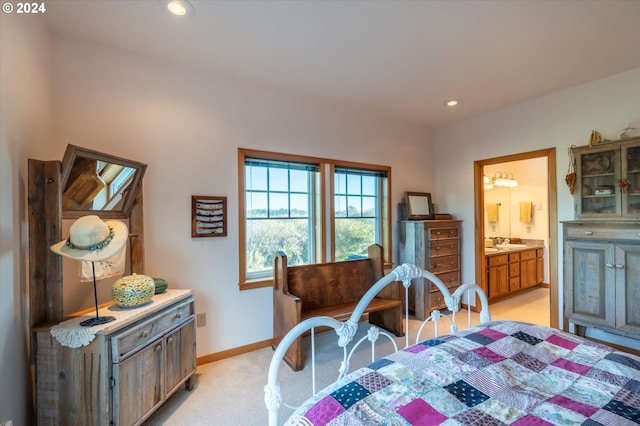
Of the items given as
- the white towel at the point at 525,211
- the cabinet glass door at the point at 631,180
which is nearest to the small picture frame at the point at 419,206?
the cabinet glass door at the point at 631,180

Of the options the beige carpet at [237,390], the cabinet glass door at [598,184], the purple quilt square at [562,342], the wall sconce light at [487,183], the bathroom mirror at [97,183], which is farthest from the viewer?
the wall sconce light at [487,183]

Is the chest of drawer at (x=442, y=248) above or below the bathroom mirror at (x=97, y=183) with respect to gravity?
below

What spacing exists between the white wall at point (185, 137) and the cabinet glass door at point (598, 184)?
278 cm

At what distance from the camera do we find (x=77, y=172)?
5.68 feet

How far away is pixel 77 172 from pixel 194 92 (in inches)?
50.6

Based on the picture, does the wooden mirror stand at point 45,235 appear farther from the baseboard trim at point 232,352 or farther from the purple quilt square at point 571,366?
the purple quilt square at point 571,366

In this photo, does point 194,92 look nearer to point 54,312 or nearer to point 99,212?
point 99,212

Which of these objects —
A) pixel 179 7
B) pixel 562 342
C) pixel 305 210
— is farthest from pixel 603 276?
pixel 179 7

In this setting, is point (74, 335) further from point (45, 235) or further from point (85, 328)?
point (45, 235)

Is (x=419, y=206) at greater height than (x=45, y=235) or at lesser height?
greater

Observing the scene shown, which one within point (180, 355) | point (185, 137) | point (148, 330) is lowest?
point (180, 355)

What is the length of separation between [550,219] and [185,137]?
4.05 meters

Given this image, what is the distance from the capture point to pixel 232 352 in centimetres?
275

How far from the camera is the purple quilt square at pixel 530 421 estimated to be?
0.84 metres
